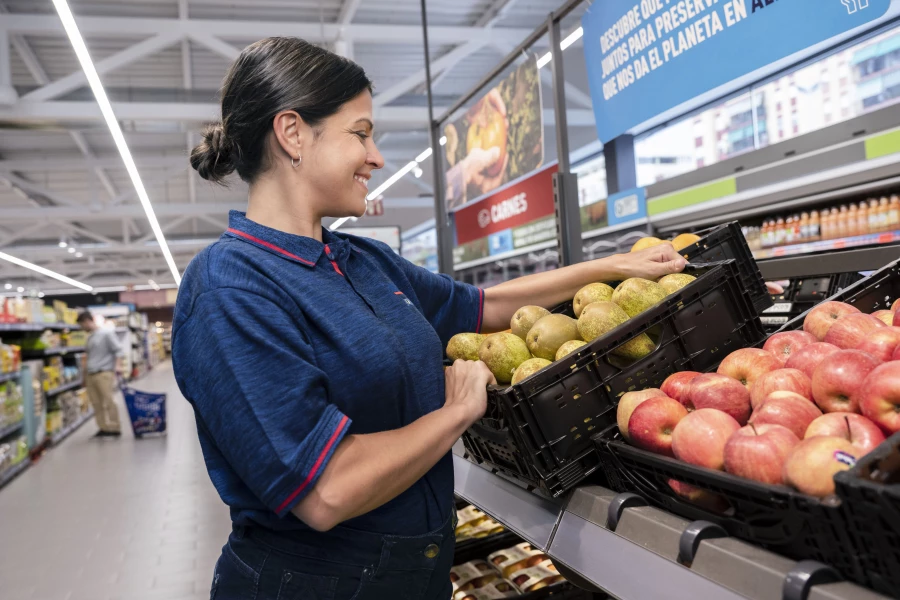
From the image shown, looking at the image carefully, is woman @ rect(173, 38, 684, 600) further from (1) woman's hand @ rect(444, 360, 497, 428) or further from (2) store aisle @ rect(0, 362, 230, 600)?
(2) store aisle @ rect(0, 362, 230, 600)

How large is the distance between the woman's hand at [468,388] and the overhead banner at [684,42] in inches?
46.4

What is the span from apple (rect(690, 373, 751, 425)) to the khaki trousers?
34.7 ft

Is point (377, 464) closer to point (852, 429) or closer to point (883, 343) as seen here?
point (852, 429)

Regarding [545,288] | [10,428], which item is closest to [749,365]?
[545,288]

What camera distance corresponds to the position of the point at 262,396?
3.71ft

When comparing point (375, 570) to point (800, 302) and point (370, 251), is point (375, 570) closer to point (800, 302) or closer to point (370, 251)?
point (370, 251)

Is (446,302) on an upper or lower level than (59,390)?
upper

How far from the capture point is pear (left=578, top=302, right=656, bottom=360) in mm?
1550

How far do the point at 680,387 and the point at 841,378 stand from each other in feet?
1.08

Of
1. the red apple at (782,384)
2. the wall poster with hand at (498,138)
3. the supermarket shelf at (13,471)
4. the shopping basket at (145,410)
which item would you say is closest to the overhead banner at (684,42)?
the wall poster with hand at (498,138)

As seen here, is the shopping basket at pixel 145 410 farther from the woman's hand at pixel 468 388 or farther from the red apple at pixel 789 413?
the red apple at pixel 789 413

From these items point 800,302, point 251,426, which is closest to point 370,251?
point 251,426

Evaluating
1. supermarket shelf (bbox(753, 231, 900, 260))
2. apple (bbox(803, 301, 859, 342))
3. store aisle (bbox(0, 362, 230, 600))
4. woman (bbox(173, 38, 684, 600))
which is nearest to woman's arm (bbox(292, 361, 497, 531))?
woman (bbox(173, 38, 684, 600))

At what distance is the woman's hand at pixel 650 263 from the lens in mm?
1872
